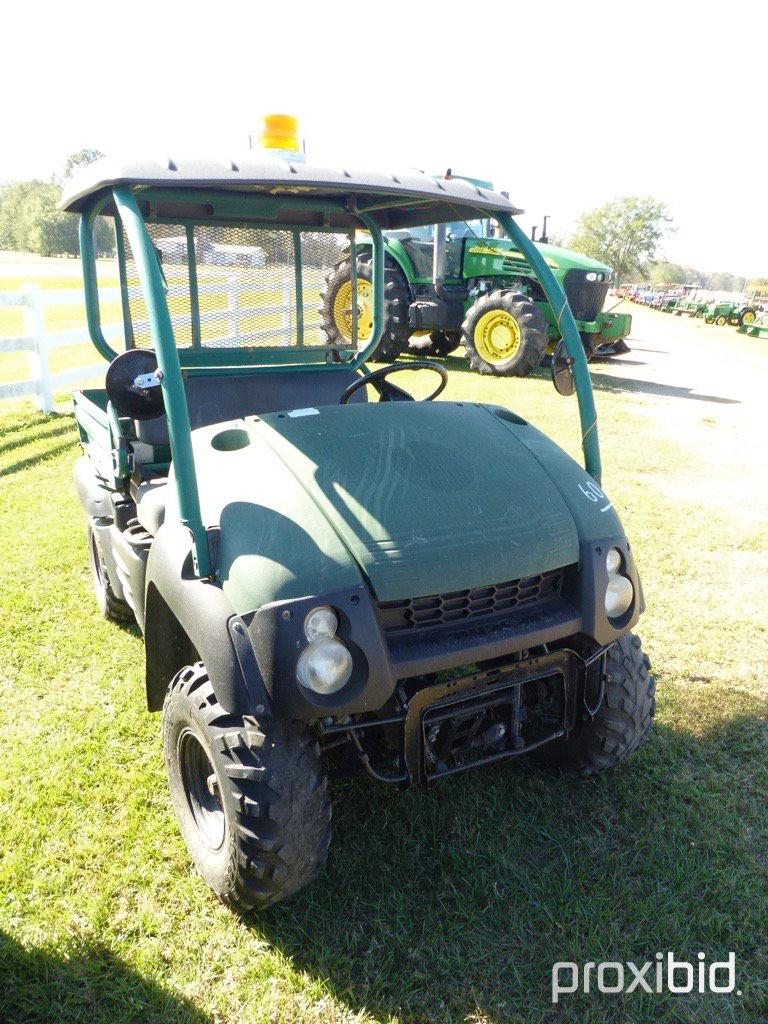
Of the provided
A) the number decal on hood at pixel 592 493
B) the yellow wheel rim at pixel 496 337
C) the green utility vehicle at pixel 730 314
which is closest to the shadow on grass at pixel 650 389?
the yellow wheel rim at pixel 496 337

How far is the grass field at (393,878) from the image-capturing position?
1.82 meters

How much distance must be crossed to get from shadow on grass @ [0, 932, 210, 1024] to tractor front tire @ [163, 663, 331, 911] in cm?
26

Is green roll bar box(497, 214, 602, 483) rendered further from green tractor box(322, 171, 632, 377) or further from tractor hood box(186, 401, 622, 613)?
green tractor box(322, 171, 632, 377)

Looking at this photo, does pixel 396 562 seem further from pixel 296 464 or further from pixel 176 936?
pixel 176 936

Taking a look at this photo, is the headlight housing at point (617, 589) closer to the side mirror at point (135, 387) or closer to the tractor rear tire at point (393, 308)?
the side mirror at point (135, 387)

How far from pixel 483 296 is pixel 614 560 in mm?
8415

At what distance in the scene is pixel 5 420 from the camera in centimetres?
745

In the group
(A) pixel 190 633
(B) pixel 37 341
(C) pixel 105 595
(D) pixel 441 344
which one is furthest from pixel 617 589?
(D) pixel 441 344

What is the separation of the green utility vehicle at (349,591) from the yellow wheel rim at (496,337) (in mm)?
7219

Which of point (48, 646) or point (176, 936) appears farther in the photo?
point (48, 646)

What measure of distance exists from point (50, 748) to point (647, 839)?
202 cm

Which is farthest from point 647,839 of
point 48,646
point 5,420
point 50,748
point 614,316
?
point 614,316

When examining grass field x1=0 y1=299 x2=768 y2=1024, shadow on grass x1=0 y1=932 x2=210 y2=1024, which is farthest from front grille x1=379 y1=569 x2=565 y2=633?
shadow on grass x1=0 y1=932 x2=210 y2=1024

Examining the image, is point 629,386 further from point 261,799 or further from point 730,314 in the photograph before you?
point 730,314
